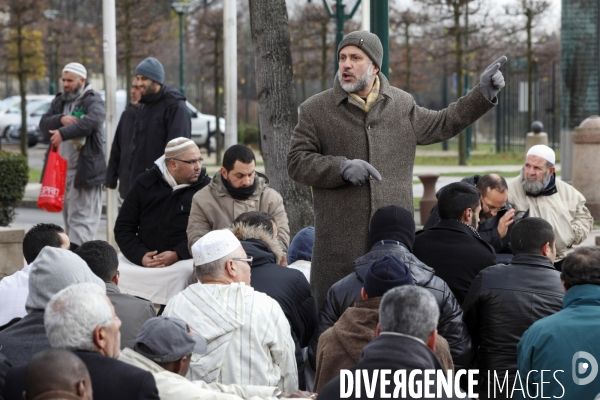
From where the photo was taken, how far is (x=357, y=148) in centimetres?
596

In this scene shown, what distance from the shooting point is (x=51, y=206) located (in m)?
10.4

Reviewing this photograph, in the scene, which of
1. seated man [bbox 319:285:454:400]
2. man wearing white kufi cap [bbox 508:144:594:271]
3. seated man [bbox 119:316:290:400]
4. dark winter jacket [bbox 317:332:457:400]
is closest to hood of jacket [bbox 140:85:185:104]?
man wearing white kufi cap [bbox 508:144:594:271]

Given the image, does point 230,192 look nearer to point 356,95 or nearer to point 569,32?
point 356,95

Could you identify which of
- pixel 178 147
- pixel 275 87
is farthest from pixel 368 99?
pixel 275 87

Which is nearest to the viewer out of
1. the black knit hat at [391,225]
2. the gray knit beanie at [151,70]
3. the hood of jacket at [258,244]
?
the black knit hat at [391,225]

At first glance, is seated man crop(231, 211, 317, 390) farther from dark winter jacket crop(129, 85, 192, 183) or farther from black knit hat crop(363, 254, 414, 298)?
dark winter jacket crop(129, 85, 192, 183)

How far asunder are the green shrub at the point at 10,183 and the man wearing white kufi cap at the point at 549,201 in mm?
7355

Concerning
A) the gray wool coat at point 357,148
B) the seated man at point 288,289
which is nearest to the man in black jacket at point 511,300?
the gray wool coat at point 357,148

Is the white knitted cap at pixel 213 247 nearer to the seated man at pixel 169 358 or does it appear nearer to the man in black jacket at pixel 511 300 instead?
the seated man at pixel 169 358

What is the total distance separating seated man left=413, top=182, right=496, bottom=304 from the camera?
5.98 meters

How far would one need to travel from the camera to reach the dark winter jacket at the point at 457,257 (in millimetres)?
5977

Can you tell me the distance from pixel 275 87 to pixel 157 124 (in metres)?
1.34

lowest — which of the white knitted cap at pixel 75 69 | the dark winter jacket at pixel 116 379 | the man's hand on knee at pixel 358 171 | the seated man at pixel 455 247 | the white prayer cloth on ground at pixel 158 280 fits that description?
the white prayer cloth on ground at pixel 158 280

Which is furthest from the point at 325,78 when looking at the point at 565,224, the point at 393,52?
the point at 565,224
